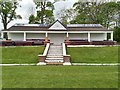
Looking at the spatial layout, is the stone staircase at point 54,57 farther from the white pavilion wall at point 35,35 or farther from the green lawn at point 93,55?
the white pavilion wall at point 35,35

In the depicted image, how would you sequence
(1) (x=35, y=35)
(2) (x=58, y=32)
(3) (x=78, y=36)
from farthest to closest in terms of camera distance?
1. (3) (x=78, y=36)
2. (1) (x=35, y=35)
3. (2) (x=58, y=32)

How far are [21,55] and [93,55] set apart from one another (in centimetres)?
617

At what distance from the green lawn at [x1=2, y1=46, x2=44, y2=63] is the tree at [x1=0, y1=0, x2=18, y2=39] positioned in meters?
21.4

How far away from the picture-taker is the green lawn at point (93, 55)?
20.4m

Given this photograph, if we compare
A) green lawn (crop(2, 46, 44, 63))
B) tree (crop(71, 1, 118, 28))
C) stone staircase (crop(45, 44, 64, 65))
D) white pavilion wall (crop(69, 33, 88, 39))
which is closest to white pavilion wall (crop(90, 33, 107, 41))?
white pavilion wall (crop(69, 33, 88, 39))

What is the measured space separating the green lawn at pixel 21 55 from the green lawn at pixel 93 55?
306cm

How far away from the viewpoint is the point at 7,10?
44.8 meters

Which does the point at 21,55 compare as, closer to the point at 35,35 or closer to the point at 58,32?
the point at 58,32

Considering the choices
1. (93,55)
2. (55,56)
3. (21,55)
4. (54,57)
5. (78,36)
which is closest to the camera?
(54,57)

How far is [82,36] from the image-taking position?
37906 millimetres

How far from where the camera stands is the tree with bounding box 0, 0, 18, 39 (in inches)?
1768

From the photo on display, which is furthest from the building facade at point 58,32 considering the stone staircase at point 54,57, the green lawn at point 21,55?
the green lawn at point 21,55

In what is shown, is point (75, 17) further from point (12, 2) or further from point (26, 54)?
point (26, 54)

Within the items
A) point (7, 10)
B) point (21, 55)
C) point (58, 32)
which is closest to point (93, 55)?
point (21, 55)
